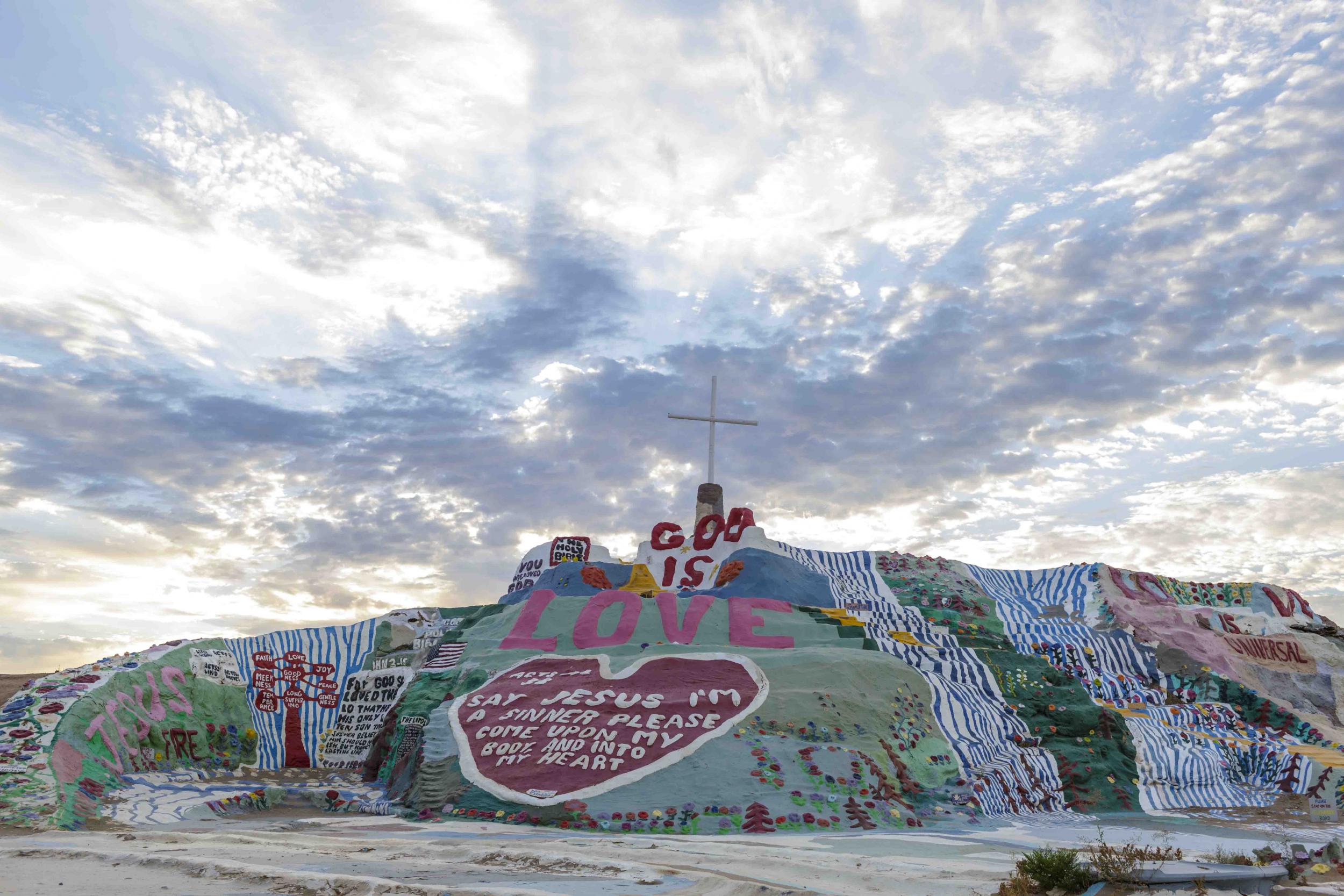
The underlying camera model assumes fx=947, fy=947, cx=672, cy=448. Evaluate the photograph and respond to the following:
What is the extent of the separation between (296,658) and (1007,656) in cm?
2168

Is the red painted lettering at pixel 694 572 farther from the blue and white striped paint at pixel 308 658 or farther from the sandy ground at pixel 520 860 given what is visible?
the sandy ground at pixel 520 860

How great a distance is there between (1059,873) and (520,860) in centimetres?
689

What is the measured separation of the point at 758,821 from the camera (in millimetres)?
16594

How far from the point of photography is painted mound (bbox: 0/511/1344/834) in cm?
1866

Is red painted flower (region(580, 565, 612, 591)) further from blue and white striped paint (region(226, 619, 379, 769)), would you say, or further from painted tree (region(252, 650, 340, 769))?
painted tree (region(252, 650, 340, 769))

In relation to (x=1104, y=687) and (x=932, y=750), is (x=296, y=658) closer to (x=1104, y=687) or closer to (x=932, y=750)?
(x=932, y=750)

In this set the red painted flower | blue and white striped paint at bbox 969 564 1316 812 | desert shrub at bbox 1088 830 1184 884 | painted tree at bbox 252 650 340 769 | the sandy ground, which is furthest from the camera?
the red painted flower

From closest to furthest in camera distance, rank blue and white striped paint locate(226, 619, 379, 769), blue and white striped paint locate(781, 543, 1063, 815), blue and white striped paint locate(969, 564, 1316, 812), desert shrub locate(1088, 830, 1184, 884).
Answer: desert shrub locate(1088, 830, 1184, 884), blue and white striped paint locate(781, 543, 1063, 815), blue and white striped paint locate(969, 564, 1316, 812), blue and white striped paint locate(226, 619, 379, 769)

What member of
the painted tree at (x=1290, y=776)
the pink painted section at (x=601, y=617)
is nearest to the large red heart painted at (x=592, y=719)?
the pink painted section at (x=601, y=617)

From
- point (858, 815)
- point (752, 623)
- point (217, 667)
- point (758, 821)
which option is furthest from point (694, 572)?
point (758, 821)

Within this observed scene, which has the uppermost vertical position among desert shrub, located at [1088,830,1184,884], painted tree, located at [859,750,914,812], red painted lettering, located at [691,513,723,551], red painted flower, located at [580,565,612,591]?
red painted lettering, located at [691,513,723,551]

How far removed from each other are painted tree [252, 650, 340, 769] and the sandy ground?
1050 centimetres

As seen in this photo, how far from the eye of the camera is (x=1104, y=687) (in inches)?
1069

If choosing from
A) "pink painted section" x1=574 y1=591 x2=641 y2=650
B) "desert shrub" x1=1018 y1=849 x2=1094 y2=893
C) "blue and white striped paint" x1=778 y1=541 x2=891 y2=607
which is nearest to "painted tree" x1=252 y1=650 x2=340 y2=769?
"pink painted section" x1=574 y1=591 x2=641 y2=650
